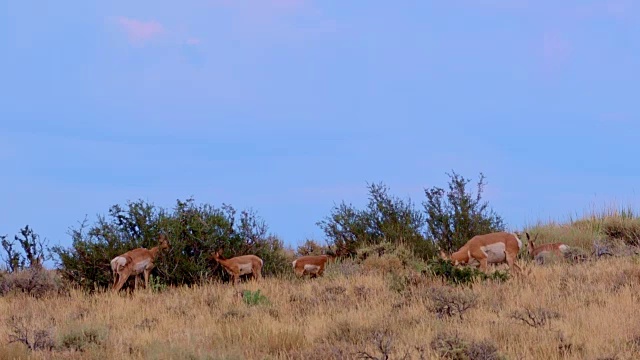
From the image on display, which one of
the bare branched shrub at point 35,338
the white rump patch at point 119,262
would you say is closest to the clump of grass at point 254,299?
the white rump patch at point 119,262

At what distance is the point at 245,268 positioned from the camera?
648 inches

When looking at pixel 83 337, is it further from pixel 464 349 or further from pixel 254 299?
pixel 464 349

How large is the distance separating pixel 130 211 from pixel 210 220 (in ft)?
5.71

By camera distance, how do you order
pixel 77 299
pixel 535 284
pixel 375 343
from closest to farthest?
1. pixel 375 343
2. pixel 535 284
3. pixel 77 299

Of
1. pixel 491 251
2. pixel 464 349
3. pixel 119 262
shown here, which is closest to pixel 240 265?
pixel 119 262

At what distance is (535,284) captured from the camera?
43.5ft

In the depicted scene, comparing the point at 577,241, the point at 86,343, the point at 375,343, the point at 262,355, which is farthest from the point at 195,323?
the point at 577,241

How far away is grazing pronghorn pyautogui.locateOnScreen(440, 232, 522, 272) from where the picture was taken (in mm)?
15148

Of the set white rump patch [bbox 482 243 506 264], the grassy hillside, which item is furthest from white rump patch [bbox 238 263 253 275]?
white rump patch [bbox 482 243 506 264]

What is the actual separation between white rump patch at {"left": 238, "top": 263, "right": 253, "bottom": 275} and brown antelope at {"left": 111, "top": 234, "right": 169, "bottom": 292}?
5.66 feet

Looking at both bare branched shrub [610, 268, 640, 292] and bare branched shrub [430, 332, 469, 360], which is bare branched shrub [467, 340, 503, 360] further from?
bare branched shrub [610, 268, 640, 292]

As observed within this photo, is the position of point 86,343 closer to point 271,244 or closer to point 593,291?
point 593,291

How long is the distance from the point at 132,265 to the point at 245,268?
2.24 meters

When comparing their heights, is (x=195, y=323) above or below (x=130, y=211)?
below
